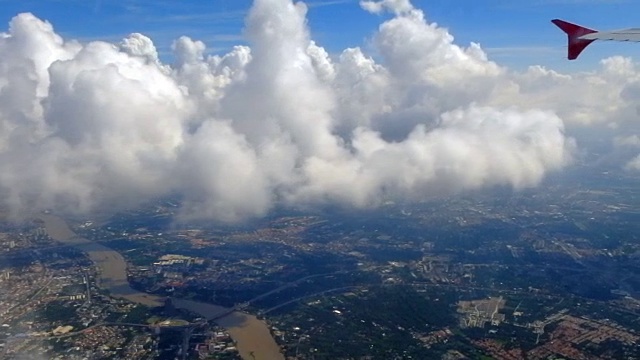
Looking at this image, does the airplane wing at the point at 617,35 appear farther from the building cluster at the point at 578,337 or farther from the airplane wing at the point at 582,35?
the building cluster at the point at 578,337

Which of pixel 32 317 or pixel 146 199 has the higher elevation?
pixel 146 199

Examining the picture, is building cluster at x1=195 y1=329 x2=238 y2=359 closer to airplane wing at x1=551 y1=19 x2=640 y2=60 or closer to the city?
the city

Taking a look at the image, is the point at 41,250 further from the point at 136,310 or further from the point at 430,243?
the point at 430,243

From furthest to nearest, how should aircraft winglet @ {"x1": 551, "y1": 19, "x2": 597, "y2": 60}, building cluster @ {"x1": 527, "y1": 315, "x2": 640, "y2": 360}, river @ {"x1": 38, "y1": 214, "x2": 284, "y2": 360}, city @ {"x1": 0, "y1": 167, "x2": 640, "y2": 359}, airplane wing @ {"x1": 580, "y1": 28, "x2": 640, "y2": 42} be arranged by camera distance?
city @ {"x1": 0, "y1": 167, "x2": 640, "y2": 359} < river @ {"x1": 38, "y1": 214, "x2": 284, "y2": 360} < building cluster @ {"x1": 527, "y1": 315, "x2": 640, "y2": 360} < aircraft winglet @ {"x1": 551, "y1": 19, "x2": 597, "y2": 60} < airplane wing @ {"x1": 580, "y1": 28, "x2": 640, "y2": 42}

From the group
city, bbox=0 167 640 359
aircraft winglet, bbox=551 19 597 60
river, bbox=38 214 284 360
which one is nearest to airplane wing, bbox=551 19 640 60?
aircraft winglet, bbox=551 19 597 60

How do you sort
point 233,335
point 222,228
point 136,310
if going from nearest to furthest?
point 233,335 → point 136,310 → point 222,228

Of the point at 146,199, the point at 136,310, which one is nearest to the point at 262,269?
the point at 136,310

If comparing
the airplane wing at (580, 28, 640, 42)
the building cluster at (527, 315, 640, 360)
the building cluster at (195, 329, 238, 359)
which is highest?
the airplane wing at (580, 28, 640, 42)

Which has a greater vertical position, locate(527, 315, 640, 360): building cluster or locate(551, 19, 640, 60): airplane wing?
locate(551, 19, 640, 60): airplane wing

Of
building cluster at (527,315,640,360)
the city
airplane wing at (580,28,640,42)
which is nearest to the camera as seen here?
airplane wing at (580,28,640,42)

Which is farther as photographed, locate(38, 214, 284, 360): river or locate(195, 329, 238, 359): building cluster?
locate(38, 214, 284, 360): river
